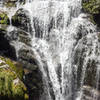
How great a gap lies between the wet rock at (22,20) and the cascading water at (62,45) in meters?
0.26

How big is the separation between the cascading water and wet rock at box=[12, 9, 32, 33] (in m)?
0.26

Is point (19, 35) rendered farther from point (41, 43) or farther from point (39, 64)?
point (39, 64)

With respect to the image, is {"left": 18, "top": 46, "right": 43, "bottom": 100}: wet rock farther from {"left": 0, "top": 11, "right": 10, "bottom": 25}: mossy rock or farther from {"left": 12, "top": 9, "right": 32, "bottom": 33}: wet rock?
{"left": 0, "top": 11, "right": 10, "bottom": 25}: mossy rock

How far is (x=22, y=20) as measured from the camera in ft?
38.9

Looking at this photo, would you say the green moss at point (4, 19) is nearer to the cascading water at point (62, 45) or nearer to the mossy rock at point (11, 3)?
the cascading water at point (62, 45)

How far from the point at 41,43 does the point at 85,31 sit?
2.84 metres

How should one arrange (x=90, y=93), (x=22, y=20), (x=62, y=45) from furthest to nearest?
(x=22, y=20) → (x=62, y=45) → (x=90, y=93)

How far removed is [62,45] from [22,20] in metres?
3.11

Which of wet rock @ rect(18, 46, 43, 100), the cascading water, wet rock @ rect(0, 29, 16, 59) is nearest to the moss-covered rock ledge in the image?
wet rock @ rect(18, 46, 43, 100)

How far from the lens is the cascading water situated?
10.2m

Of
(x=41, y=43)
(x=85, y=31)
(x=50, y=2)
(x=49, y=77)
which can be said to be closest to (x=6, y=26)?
(x=41, y=43)

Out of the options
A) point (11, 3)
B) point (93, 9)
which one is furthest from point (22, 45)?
point (93, 9)

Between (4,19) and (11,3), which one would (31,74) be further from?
(11,3)

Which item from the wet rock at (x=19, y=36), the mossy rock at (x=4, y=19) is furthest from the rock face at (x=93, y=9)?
the mossy rock at (x=4, y=19)
